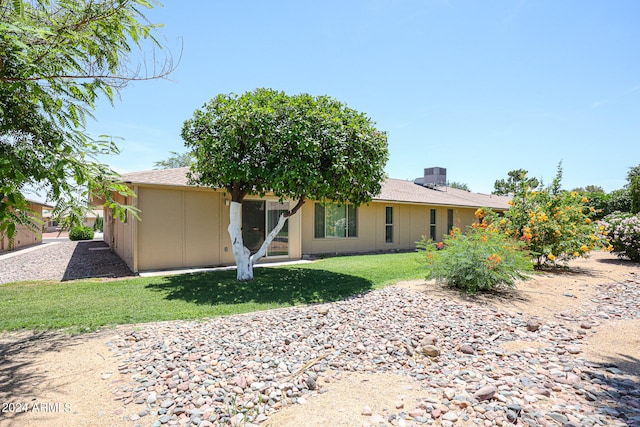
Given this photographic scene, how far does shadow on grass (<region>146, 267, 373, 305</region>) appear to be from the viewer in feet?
20.8

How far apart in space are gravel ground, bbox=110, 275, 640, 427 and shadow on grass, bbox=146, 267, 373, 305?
41.6 inches

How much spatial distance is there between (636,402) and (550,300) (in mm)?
3963

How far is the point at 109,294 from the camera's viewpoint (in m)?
6.68

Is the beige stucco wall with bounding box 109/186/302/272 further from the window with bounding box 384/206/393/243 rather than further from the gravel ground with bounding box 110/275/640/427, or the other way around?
the window with bounding box 384/206/393/243

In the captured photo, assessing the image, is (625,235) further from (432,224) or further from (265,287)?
(265,287)

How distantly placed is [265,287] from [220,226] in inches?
155

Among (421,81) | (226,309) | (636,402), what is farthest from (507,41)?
(226,309)

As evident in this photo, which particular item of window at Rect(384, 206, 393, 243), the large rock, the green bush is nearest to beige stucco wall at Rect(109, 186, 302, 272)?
window at Rect(384, 206, 393, 243)

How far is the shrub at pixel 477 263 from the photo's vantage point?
6125mm

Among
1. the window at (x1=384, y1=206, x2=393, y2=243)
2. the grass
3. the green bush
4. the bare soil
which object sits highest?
the window at (x1=384, y1=206, x2=393, y2=243)

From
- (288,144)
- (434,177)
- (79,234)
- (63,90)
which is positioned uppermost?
(434,177)

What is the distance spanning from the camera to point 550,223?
29.2 ft

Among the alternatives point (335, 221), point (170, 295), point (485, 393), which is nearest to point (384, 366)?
point (485, 393)

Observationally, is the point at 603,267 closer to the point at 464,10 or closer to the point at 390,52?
the point at 464,10
